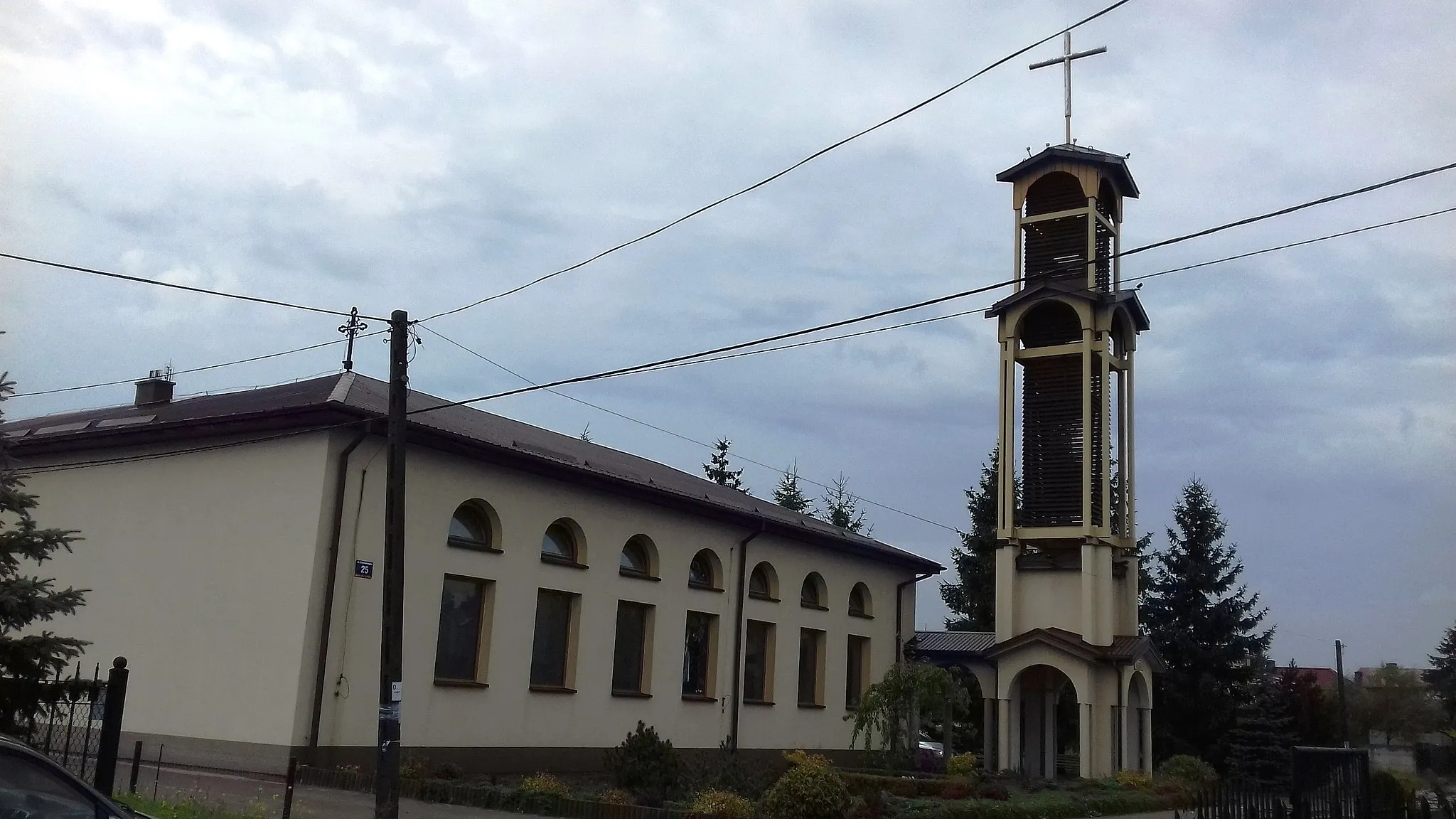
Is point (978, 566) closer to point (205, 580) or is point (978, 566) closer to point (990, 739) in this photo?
point (990, 739)

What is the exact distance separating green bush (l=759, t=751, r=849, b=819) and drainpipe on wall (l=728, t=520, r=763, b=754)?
1105cm

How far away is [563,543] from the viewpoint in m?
23.8

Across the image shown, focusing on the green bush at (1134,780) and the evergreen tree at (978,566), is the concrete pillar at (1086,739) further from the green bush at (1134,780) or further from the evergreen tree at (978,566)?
the evergreen tree at (978,566)

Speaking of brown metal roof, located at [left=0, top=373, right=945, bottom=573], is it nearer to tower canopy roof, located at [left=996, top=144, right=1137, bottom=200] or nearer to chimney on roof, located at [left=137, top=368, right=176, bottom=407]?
chimney on roof, located at [left=137, top=368, right=176, bottom=407]

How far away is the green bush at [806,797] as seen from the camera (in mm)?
15969

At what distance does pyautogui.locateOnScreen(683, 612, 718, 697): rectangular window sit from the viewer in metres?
26.9

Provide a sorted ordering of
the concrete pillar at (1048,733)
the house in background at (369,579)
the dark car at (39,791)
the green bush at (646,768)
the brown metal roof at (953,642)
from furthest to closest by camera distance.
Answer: the brown metal roof at (953,642) → the concrete pillar at (1048,733) → the house in background at (369,579) → the green bush at (646,768) → the dark car at (39,791)

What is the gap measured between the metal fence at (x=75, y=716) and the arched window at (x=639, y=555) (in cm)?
1183

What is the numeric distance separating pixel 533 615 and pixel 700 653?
5906 millimetres

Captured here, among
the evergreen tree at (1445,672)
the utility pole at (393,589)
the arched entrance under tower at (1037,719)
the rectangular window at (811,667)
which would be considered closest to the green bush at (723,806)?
the utility pole at (393,589)

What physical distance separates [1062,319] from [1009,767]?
1102 centimetres

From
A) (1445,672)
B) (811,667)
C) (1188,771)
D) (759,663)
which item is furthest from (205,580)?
(1445,672)

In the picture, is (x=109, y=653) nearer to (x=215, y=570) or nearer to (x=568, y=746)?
(x=215, y=570)

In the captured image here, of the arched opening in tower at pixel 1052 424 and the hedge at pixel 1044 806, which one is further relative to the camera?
the arched opening in tower at pixel 1052 424
